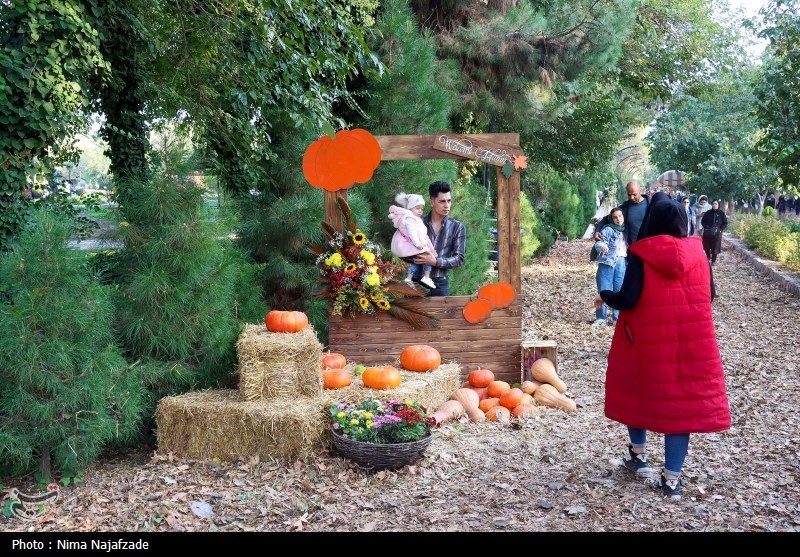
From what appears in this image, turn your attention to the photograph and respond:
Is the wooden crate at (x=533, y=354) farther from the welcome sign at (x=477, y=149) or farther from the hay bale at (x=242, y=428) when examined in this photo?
the hay bale at (x=242, y=428)

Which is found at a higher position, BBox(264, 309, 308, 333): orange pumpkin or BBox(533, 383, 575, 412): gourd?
BBox(264, 309, 308, 333): orange pumpkin

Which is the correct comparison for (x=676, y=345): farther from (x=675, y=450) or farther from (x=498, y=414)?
(x=498, y=414)

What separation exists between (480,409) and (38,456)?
3.36 m

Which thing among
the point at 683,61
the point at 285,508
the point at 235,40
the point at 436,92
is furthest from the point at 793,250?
the point at 285,508

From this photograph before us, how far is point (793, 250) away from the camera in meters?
17.6

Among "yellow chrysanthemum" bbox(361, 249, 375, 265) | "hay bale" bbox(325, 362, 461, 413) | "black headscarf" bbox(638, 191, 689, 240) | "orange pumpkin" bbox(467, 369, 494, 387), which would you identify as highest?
"black headscarf" bbox(638, 191, 689, 240)

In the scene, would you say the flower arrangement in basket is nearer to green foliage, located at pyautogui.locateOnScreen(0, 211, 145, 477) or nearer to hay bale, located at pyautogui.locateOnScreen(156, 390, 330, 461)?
hay bale, located at pyautogui.locateOnScreen(156, 390, 330, 461)

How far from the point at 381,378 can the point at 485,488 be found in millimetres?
1380

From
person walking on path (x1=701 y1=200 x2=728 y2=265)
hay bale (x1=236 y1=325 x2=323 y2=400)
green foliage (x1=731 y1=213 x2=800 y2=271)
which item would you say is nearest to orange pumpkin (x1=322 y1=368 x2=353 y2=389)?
hay bale (x1=236 y1=325 x2=323 y2=400)

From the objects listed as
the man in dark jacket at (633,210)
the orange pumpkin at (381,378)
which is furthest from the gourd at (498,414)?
the man in dark jacket at (633,210)

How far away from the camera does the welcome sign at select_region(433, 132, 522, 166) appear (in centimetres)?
675

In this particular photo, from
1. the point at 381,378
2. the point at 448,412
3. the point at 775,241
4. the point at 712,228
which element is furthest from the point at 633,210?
the point at 775,241

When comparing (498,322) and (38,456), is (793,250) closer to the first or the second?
(498,322)
